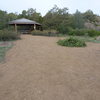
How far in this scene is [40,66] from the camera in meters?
5.19

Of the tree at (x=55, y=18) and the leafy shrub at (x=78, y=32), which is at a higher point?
the tree at (x=55, y=18)

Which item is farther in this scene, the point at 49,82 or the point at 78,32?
the point at 78,32

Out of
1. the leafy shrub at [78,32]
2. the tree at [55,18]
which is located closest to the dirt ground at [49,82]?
the leafy shrub at [78,32]

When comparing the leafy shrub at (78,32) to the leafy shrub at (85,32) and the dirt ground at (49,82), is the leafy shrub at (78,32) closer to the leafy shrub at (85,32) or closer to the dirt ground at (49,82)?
the leafy shrub at (85,32)

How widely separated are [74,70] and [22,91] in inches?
86.3

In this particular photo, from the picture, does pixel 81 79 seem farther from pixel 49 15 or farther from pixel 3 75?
pixel 49 15

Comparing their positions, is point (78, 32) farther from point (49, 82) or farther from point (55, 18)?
point (49, 82)

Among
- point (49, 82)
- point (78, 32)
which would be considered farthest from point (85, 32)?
point (49, 82)

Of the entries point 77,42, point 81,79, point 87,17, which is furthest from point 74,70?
point 87,17

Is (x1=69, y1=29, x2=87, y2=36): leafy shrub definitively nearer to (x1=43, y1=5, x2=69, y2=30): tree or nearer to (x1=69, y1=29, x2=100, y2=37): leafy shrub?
(x1=69, y1=29, x2=100, y2=37): leafy shrub

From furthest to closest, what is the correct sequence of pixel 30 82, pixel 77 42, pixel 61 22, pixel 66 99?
1. pixel 61 22
2. pixel 77 42
3. pixel 30 82
4. pixel 66 99

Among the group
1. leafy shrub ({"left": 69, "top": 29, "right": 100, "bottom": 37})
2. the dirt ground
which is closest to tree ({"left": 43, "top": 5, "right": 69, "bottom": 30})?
leafy shrub ({"left": 69, "top": 29, "right": 100, "bottom": 37})

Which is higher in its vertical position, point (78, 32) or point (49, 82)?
point (78, 32)

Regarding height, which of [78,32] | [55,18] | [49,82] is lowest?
[49,82]
